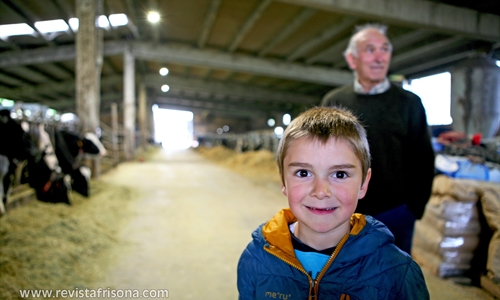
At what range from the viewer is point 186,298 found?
1.98 m

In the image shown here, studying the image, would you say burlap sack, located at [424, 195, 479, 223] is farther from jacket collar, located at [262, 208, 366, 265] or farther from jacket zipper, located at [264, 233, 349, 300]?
jacket zipper, located at [264, 233, 349, 300]

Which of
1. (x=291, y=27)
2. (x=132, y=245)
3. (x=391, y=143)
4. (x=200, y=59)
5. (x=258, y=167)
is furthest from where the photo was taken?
(x=200, y=59)

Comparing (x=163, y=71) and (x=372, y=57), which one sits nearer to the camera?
(x=372, y=57)

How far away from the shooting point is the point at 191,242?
3.00 meters

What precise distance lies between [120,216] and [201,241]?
1.26m

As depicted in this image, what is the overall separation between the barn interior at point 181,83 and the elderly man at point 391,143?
45 centimetres

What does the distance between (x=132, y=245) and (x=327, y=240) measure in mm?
2361

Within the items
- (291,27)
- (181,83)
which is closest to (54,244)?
(291,27)

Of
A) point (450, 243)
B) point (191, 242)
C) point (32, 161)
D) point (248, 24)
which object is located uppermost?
point (248, 24)

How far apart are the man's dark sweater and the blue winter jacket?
1.59 feet

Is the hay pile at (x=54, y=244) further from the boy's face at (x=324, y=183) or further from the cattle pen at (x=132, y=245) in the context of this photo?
the boy's face at (x=324, y=183)

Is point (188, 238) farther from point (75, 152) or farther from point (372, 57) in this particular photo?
point (372, 57)

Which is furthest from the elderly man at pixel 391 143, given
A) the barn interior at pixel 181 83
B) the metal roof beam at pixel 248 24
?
the metal roof beam at pixel 248 24

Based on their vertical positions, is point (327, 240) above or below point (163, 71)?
below
